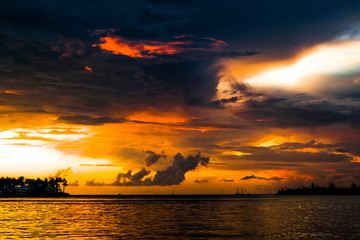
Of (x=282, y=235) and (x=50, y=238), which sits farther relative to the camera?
(x=282, y=235)

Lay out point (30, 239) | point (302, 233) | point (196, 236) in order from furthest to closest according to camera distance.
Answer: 1. point (302, 233)
2. point (196, 236)
3. point (30, 239)

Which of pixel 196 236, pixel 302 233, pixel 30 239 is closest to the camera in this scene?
pixel 30 239

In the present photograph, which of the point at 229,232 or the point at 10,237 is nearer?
the point at 10,237

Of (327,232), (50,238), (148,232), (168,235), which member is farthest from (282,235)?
(50,238)

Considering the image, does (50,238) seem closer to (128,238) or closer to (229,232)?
(128,238)

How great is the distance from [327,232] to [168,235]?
3028cm

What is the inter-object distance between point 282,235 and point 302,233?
557 cm

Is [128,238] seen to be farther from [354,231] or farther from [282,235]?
[354,231]

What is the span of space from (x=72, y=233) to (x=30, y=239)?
32.1ft

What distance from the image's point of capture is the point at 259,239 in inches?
2352

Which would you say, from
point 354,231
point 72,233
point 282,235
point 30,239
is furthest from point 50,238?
point 354,231

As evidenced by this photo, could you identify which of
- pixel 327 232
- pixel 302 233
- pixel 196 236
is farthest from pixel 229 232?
pixel 327 232

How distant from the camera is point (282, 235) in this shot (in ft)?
212

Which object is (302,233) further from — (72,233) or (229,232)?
(72,233)
